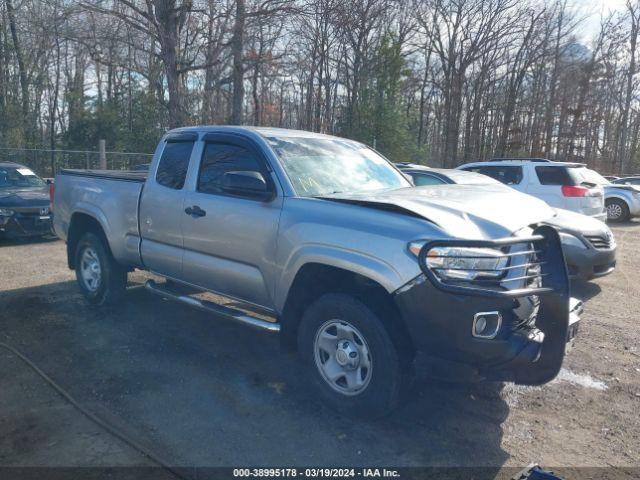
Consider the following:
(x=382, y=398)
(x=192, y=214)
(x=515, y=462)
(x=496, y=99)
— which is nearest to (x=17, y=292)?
(x=192, y=214)

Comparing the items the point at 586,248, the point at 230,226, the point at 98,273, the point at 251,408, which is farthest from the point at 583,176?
the point at 251,408

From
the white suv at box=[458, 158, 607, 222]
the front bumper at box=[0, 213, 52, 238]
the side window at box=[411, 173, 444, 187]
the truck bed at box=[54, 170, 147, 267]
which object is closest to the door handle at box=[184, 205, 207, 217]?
the truck bed at box=[54, 170, 147, 267]

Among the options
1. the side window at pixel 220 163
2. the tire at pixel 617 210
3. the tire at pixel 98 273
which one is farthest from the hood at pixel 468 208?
the tire at pixel 617 210

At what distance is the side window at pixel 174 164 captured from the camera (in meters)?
5.17

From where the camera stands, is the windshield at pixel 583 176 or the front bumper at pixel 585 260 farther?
the windshield at pixel 583 176

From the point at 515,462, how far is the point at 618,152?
4576 cm

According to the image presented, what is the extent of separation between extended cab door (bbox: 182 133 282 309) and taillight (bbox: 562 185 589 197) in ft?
27.1

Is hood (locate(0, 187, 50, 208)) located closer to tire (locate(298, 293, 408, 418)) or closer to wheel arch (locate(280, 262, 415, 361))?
wheel arch (locate(280, 262, 415, 361))

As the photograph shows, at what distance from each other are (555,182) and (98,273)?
8972 millimetres

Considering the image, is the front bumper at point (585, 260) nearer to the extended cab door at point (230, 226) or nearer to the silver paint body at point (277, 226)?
the silver paint body at point (277, 226)

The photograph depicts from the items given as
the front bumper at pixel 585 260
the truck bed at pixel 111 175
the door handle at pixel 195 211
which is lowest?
the front bumper at pixel 585 260

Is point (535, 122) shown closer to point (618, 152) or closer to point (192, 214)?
point (618, 152)

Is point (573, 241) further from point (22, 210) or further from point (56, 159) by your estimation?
point (56, 159)

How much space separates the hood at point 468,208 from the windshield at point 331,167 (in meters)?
0.33
